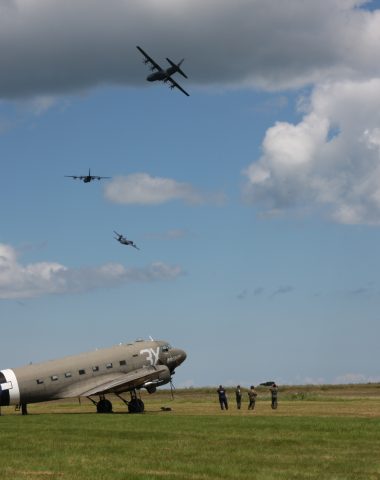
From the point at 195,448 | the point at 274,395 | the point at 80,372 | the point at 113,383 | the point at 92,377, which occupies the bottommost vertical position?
the point at 195,448

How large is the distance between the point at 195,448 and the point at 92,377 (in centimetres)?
2947

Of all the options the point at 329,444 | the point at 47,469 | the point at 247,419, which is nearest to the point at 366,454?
the point at 329,444

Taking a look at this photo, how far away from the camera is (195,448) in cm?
3000

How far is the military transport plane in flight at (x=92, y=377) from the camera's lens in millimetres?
57031

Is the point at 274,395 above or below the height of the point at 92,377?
below

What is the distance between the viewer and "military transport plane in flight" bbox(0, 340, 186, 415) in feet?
187

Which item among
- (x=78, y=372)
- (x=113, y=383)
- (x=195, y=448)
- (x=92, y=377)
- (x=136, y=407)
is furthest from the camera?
(x=92, y=377)

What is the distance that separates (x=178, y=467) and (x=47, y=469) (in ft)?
12.3

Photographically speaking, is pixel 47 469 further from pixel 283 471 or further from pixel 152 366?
pixel 152 366

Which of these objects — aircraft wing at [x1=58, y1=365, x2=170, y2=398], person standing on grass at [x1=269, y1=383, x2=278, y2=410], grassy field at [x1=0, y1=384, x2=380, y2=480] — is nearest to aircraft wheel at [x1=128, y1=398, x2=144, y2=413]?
aircraft wing at [x1=58, y1=365, x2=170, y2=398]

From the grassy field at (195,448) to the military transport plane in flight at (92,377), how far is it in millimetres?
11051

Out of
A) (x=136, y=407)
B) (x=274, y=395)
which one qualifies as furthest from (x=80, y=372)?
(x=274, y=395)

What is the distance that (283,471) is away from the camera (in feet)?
78.8

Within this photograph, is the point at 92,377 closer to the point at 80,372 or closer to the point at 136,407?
the point at 80,372
